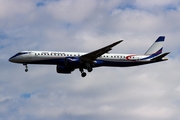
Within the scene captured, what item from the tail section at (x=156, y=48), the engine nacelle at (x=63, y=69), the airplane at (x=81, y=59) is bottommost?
the engine nacelle at (x=63, y=69)

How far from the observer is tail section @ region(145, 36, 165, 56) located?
104m

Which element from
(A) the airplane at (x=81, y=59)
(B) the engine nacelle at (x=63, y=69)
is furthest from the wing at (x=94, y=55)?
(B) the engine nacelle at (x=63, y=69)

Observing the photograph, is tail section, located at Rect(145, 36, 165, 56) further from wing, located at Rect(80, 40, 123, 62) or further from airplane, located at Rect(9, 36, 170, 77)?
wing, located at Rect(80, 40, 123, 62)

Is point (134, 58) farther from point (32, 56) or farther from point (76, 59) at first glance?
point (32, 56)

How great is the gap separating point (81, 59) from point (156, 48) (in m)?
19.6

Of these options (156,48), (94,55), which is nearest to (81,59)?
(94,55)

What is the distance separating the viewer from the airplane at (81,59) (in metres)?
91.6

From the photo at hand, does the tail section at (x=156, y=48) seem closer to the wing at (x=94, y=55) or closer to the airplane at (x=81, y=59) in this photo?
the airplane at (x=81, y=59)

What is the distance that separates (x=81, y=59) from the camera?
3639 inches

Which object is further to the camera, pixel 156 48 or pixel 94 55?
pixel 156 48

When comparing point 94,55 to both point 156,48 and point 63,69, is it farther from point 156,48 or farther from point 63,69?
point 156,48

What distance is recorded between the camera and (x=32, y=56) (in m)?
91.5

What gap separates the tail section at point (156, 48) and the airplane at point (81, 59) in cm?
439

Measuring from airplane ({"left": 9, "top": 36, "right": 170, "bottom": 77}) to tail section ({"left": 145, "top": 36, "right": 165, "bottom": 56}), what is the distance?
439 cm
